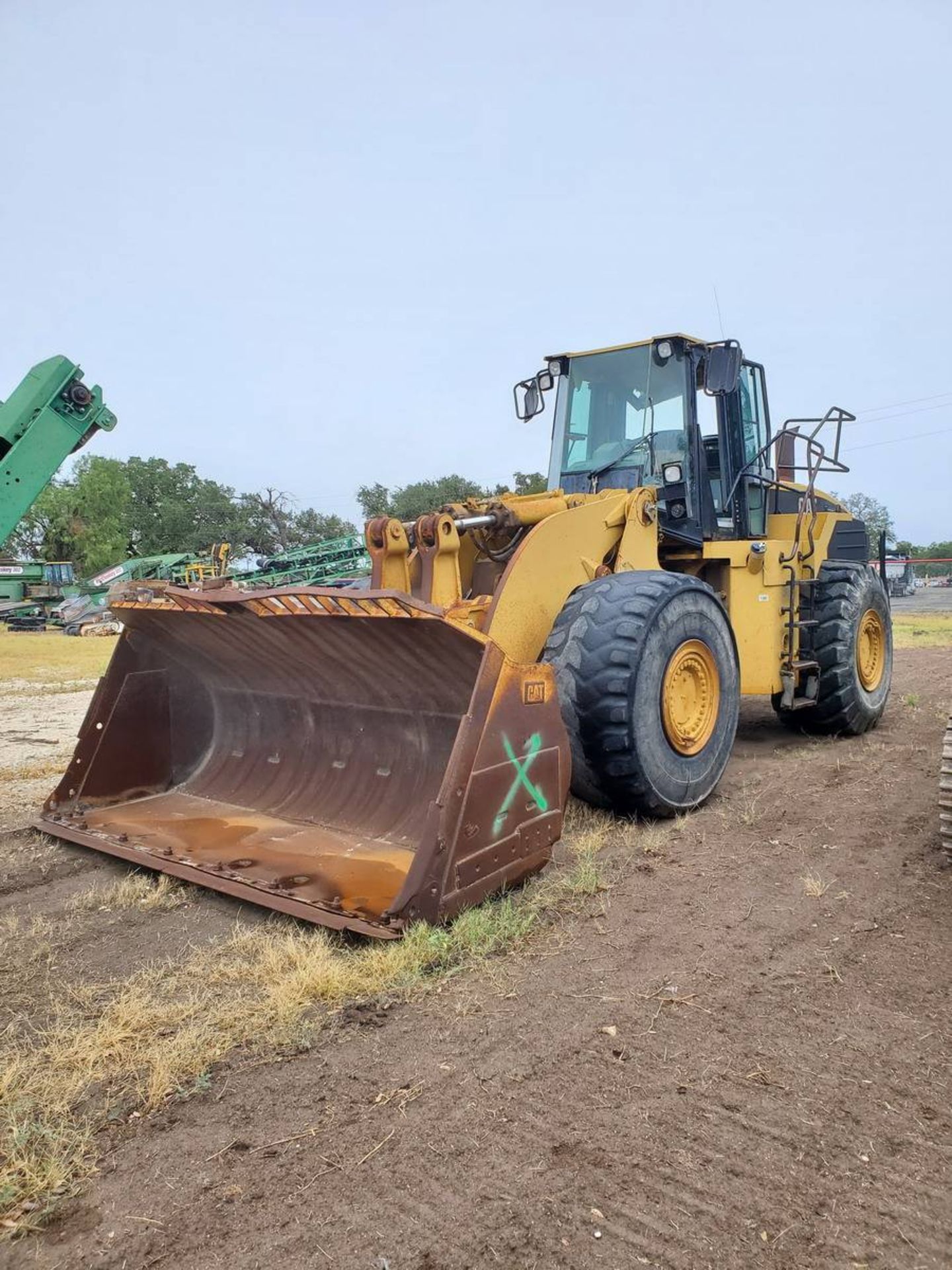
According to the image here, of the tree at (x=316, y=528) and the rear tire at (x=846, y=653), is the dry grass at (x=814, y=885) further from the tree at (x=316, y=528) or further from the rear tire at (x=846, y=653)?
the tree at (x=316, y=528)

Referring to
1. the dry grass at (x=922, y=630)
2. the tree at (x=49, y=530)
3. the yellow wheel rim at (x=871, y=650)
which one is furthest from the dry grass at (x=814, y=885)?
the tree at (x=49, y=530)

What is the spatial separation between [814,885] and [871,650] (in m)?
4.47

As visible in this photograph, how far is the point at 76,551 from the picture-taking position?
44.5 metres

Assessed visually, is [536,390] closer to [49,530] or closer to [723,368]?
[723,368]

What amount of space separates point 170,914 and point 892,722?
21.8 ft

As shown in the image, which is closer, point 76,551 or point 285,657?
point 285,657

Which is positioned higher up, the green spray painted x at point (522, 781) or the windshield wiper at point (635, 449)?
the windshield wiper at point (635, 449)

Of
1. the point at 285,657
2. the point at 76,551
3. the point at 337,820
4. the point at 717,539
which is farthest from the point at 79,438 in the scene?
the point at 76,551

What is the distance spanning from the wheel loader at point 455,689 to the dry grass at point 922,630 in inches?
336

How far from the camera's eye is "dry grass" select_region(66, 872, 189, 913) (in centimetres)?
401

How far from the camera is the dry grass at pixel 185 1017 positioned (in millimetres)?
2326

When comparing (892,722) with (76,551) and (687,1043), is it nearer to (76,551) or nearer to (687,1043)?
(687,1043)

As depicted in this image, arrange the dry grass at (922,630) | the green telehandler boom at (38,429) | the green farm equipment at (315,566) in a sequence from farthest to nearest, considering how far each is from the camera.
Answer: the green farm equipment at (315,566)
the dry grass at (922,630)
the green telehandler boom at (38,429)

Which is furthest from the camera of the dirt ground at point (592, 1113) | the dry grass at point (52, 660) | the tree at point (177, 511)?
the tree at point (177, 511)
